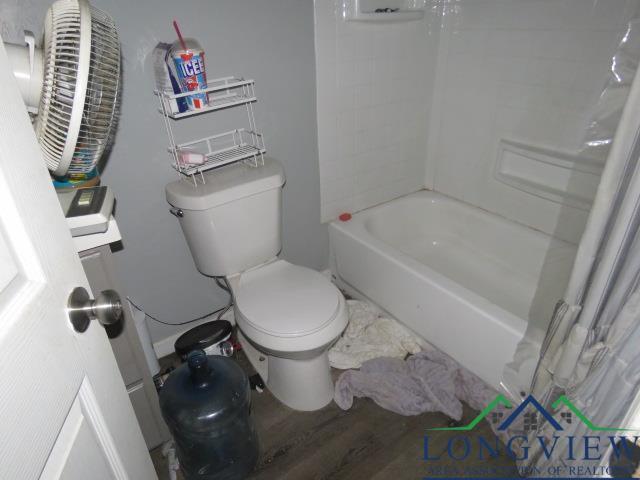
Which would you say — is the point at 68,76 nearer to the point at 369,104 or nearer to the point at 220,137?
the point at 220,137

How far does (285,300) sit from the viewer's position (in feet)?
4.67

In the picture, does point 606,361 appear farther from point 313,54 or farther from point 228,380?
point 313,54

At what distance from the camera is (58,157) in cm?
70

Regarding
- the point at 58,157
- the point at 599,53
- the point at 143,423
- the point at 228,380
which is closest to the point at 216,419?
the point at 228,380

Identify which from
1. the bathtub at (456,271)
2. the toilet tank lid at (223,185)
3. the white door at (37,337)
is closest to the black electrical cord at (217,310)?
the toilet tank lid at (223,185)

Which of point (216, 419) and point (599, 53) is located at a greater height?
point (599, 53)

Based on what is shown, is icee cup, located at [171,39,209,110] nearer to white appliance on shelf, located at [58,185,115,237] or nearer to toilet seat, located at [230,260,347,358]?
white appliance on shelf, located at [58,185,115,237]

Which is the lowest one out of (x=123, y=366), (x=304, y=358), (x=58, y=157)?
(x=304, y=358)

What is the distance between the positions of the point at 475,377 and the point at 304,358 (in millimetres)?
663

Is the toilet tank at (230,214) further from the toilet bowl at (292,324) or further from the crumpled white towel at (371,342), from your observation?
the crumpled white towel at (371,342)

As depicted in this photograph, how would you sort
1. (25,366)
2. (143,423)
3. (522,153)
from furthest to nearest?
(522,153), (143,423), (25,366)

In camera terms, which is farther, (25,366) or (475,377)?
(475,377)

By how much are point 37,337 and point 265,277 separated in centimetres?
109

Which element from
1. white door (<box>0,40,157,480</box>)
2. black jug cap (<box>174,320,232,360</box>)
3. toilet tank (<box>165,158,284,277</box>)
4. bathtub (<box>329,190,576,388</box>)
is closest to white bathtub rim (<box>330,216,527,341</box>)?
bathtub (<box>329,190,576,388</box>)
